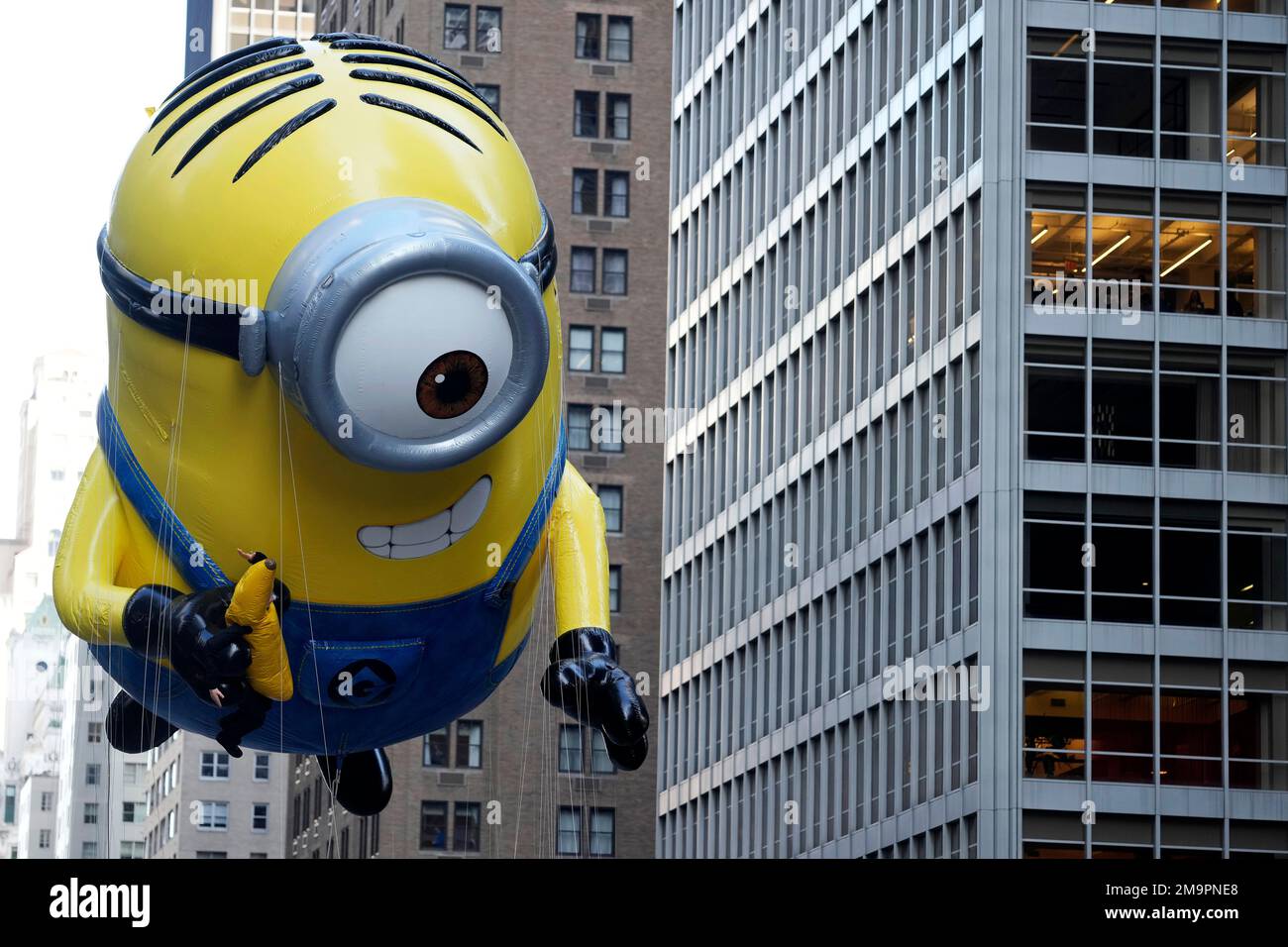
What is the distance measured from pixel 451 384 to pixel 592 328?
77.1 metres

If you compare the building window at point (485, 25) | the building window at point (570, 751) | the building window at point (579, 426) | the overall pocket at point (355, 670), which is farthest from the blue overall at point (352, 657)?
the building window at point (579, 426)

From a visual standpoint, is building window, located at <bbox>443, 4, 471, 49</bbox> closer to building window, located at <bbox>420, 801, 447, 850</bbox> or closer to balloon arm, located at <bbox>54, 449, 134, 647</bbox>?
building window, located at <bbox>420, 801, 447, 850</bbox>

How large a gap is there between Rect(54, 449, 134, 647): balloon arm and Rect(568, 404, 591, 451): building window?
7455 centimetres

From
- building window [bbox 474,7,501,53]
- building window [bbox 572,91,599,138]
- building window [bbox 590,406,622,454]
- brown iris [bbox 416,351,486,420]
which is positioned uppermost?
building window [bbox 474,7,501,53]

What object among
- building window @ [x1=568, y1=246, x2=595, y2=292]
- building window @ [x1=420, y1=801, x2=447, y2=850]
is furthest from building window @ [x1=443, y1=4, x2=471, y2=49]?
building window @ [x1=420, y1=801, x2=447, y2=850]

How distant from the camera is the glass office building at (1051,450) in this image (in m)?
57.3

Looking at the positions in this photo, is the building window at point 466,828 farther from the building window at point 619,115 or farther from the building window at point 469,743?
the building window at point 619,115

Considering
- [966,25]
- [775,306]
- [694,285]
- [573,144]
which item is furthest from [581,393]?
[966,25]

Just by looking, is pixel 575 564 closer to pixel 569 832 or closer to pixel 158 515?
pixel 158 515

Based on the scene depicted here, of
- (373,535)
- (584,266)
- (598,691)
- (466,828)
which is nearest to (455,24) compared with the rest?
(584,266)

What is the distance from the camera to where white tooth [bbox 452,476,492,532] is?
18730 millimetres

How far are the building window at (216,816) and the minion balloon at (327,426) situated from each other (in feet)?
397

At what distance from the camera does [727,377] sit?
77125mm

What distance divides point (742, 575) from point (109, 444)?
185ft
